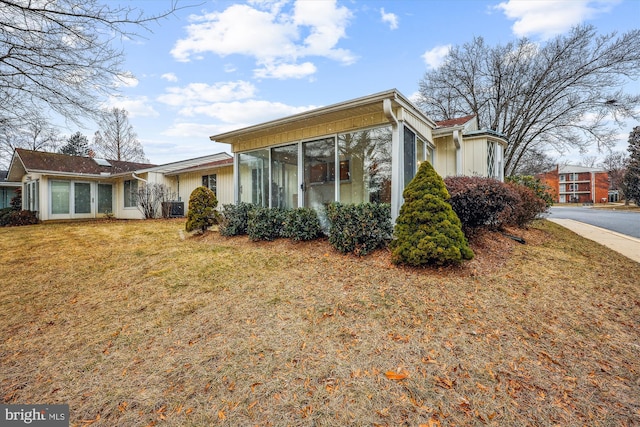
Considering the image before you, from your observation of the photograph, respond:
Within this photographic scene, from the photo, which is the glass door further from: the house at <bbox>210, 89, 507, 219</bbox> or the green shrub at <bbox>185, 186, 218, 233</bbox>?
the house at <bbox>210, 89, 507, 219</bbox>

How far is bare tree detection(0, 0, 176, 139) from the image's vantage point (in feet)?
14.2

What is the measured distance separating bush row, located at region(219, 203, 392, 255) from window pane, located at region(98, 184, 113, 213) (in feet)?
40.5

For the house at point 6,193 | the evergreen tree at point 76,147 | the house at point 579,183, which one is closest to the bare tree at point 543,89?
the house at point 6,193

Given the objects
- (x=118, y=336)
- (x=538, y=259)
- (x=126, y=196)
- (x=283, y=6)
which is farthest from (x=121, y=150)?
(x=538, y=259)

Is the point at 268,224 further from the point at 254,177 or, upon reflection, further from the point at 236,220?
the point at 254,177

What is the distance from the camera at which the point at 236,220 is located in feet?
25.0

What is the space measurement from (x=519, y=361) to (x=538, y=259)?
11.3ft

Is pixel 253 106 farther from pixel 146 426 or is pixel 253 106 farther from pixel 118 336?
pixel 146 426

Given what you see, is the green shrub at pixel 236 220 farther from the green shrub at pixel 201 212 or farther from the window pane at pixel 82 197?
the window pane at pixel 82 197

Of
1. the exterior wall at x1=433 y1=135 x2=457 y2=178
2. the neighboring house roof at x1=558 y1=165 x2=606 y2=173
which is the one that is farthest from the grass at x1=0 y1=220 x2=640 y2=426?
the neighboring house roof at x1=558 y1=165 x2=606 y2=173

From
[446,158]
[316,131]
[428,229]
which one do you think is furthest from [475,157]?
[428,229]

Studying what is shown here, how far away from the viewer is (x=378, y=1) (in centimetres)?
812

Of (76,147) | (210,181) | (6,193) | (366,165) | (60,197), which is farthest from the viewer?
(76,147)

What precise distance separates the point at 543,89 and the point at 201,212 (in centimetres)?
1677
